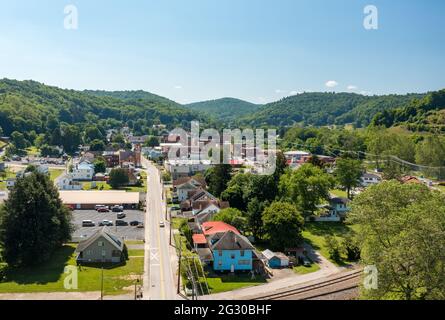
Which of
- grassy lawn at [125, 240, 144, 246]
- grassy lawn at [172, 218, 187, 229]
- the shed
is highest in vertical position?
grassy lawn at [172, 218, 187, 229]

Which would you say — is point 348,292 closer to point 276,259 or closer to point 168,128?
point 276,259

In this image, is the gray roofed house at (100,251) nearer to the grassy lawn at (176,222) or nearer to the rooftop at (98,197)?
the grassy lawn at (176,222)

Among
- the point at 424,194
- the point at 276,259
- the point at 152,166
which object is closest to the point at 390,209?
the point at 424,194

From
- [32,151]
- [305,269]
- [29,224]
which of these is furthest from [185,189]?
[32,151]

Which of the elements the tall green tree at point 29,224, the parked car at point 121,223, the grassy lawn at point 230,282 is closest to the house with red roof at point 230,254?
the grassy lawn at point 230,282

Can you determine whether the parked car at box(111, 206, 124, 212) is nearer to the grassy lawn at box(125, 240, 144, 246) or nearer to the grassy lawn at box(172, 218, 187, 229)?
the grassy lawn at box(172, 218, 187, 229)

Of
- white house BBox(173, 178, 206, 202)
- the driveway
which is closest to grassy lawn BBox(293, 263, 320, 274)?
the driveway
